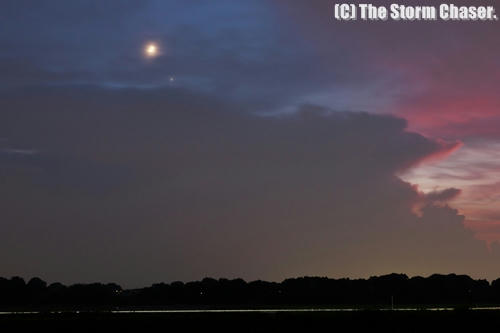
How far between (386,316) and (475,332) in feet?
48.4

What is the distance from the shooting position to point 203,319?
11244cm

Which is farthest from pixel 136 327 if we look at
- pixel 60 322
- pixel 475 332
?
pixel 475 332

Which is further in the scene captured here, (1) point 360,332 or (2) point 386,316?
(2) point 386,316

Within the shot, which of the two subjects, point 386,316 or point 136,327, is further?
point 386,316

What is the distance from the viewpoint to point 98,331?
106250mm

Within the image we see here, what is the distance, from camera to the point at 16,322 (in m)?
113

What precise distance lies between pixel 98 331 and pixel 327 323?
30.3 metres

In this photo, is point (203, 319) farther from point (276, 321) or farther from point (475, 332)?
point (475, 332)

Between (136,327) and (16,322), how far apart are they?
1850 cm

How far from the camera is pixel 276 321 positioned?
110m

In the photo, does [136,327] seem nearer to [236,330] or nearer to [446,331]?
[236,330]

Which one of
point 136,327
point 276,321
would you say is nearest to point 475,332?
point 276,321

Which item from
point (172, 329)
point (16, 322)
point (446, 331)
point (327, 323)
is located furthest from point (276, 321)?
point (16, 322)

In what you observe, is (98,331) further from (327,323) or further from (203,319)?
(327,323)
